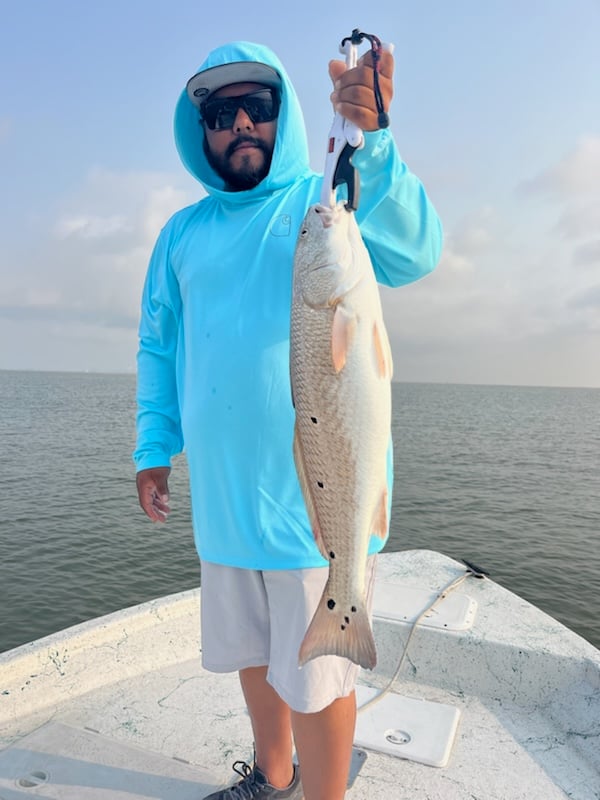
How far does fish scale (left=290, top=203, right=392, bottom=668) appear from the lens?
1.88m

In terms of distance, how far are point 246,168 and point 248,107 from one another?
11.6 inches

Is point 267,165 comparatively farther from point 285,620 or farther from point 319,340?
point 285,620

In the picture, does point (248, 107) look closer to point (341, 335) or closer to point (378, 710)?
point (341, 335)

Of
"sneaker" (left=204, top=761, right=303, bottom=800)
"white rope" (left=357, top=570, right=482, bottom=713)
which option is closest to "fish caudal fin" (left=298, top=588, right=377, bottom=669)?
"sneaker" (left=204, top=761, right=303, bottom=800)

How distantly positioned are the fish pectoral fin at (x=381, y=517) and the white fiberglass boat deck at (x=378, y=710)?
186 cm

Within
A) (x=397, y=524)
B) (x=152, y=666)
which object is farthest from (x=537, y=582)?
(x=152, y=666)

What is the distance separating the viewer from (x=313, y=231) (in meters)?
1.94

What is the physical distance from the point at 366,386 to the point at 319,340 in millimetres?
215

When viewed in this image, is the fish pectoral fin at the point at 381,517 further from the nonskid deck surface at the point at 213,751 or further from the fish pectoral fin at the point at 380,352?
the nonskid deck surface at the point at 213,751

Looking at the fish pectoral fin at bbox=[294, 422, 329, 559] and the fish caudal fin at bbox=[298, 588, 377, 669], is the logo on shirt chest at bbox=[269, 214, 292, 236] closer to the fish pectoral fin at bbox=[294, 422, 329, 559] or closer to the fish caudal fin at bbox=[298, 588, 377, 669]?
the fish pectoral fin at bbox=[294, 422, 329, 559]

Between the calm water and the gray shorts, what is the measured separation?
857 centimetres

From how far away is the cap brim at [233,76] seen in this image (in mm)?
2646

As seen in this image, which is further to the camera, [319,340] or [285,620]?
[285,620]

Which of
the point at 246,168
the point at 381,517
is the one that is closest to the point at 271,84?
the point at 246,168
